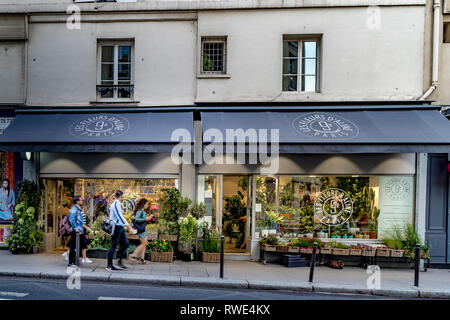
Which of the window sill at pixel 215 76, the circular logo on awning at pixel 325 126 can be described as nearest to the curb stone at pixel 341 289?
the circular logo on awning at pixel 325 126

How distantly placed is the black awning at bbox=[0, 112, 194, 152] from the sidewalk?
286 centimetres

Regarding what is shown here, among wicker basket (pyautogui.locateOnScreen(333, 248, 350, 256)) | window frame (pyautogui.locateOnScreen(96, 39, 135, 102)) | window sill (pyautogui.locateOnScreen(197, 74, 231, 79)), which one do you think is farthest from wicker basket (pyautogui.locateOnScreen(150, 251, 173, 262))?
window sill (pyautogui.locateOnScreen(197, 74, 231, 79))

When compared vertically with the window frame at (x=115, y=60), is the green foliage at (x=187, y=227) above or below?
below

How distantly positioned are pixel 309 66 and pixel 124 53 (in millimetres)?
5464

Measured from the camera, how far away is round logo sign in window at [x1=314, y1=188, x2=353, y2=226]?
10547 mm

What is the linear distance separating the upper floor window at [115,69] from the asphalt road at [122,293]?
5.57 meters

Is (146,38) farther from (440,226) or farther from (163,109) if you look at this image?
(440,226)

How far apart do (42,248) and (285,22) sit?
9445 mm

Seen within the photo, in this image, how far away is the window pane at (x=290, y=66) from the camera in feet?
35.6

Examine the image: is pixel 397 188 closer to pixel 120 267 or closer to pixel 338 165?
pixel 338 165

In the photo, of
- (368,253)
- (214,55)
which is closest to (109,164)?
(214,55)

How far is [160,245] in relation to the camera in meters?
9.76

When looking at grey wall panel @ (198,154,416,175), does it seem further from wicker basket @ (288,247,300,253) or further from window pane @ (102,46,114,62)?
window pane @ (102,46,114,62)

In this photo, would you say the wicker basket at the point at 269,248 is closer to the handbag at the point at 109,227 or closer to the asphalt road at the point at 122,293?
the asphalt road at the point at 122,293
